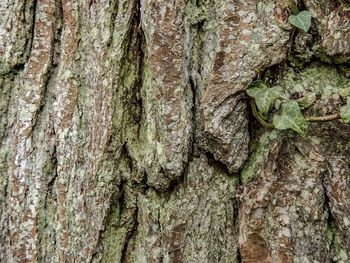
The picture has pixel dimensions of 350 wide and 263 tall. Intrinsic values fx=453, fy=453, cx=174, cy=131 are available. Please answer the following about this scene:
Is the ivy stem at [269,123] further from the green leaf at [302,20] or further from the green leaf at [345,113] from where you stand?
the green leaf at [302,20]

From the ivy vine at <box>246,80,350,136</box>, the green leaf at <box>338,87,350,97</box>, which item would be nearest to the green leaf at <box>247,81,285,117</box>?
the ivy vine at <box>246,80,350,136</box>

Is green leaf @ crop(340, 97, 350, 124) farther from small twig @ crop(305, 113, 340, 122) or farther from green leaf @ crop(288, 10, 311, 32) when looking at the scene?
green leaf @ crop(288, 10, 311, 32)

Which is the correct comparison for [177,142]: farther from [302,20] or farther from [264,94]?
[302,20]

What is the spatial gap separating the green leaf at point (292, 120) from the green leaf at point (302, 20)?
0.17 m

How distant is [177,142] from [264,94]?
219 millimetres

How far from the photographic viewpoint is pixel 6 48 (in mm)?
1202

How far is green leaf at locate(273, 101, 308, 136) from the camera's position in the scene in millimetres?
958

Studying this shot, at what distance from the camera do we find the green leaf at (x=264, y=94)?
983 mm

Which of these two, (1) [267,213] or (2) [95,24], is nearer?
(1) [267,213]

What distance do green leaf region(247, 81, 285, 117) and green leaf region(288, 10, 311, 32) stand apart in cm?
14

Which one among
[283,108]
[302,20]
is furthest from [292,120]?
[302,20]

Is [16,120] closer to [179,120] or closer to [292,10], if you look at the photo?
[179,120]

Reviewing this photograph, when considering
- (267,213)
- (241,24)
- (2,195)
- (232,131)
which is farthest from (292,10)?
(2,195)

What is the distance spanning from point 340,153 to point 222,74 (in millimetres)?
312
